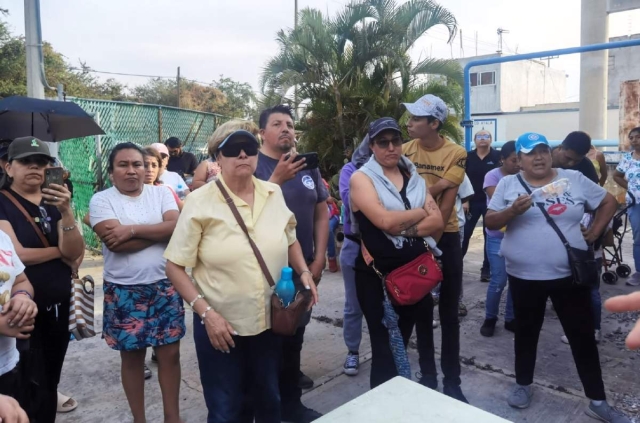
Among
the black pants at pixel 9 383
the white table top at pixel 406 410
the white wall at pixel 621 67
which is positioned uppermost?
the white wall at pixel 621 67

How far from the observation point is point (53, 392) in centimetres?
294

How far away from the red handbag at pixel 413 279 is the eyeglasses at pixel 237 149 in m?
1.04

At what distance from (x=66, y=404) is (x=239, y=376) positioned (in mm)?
1707

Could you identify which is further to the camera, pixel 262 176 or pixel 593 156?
pixel 593 156

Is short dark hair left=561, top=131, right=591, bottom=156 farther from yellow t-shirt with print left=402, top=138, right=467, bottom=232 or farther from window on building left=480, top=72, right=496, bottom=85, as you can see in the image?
window on building left=480, top=72, right=496, bottom=85

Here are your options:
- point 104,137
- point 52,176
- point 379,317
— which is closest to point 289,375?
point 379,317

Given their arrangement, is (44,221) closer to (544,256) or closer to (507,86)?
(544,256)

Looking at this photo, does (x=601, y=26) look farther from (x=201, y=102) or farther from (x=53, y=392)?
(x=201, y=102)

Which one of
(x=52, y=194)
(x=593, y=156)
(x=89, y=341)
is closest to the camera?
(x=52, y=194)

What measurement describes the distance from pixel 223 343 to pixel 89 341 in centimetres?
291

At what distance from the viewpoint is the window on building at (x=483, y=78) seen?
3434 cm

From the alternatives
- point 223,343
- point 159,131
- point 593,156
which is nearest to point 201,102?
point 159,131

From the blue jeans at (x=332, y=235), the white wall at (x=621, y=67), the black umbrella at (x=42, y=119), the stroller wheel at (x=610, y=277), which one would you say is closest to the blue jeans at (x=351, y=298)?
the black umbrella at (x=42, y=119)

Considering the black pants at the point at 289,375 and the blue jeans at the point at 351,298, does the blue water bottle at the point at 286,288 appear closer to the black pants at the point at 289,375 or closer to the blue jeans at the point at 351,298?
the black pants at the point at 289,375
